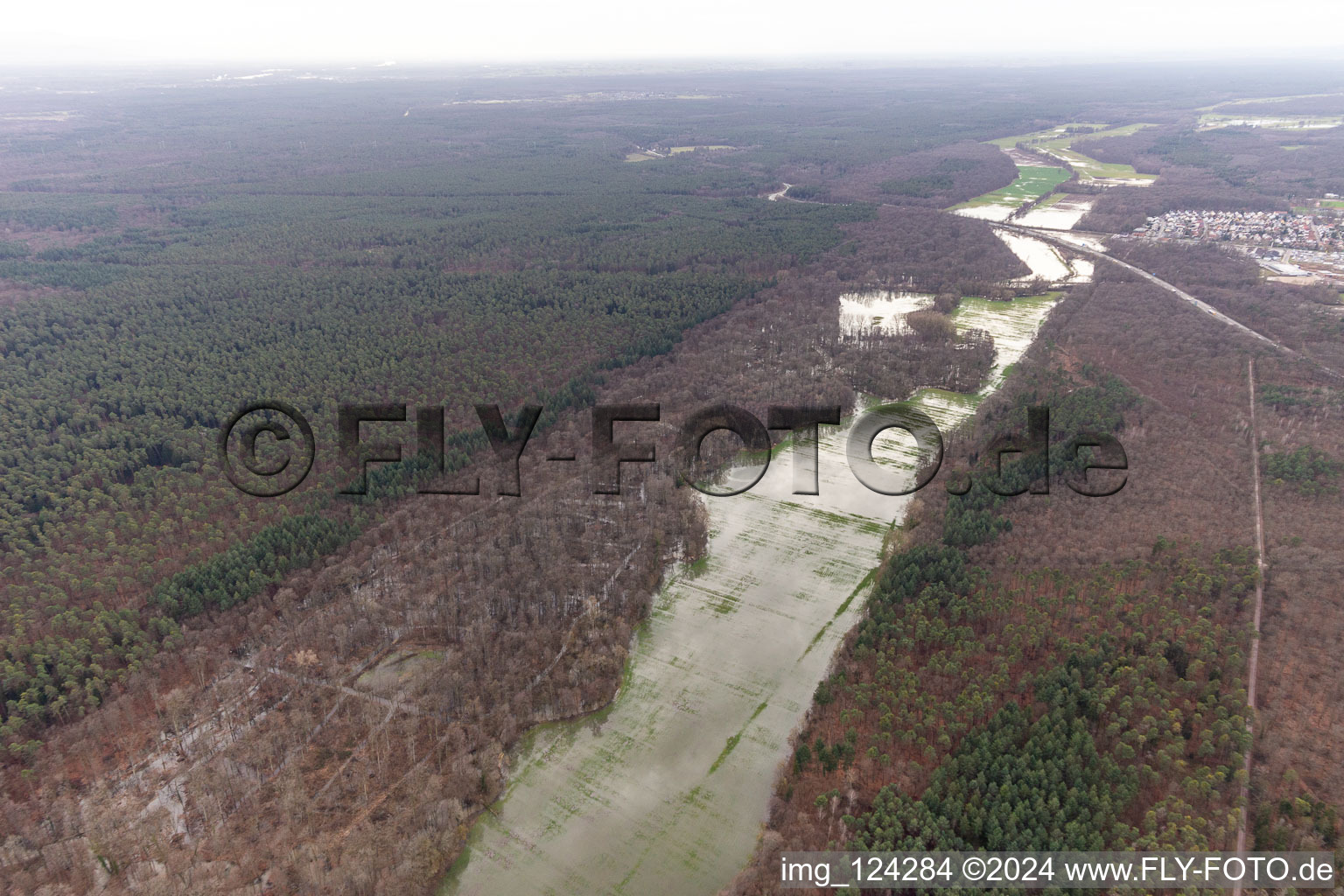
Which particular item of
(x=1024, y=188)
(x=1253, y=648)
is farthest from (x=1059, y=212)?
(x=1253, y=648)

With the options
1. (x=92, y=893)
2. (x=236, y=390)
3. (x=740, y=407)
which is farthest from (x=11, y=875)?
(x=740, y=407)

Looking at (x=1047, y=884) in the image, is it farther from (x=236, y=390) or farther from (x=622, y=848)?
(x=236, y=390)

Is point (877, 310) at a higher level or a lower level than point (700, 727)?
higher

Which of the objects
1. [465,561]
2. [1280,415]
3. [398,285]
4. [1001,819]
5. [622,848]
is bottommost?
[622,848]

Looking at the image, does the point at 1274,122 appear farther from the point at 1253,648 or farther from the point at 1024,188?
the point at 1253,648

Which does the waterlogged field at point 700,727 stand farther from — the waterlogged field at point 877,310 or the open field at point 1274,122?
the open field at point 1274,122

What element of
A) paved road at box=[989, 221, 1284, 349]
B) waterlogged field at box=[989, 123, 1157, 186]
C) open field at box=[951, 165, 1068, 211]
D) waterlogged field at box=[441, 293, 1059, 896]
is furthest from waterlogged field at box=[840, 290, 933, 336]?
waterlogged field at box=[989, 123, 1157, 186]
